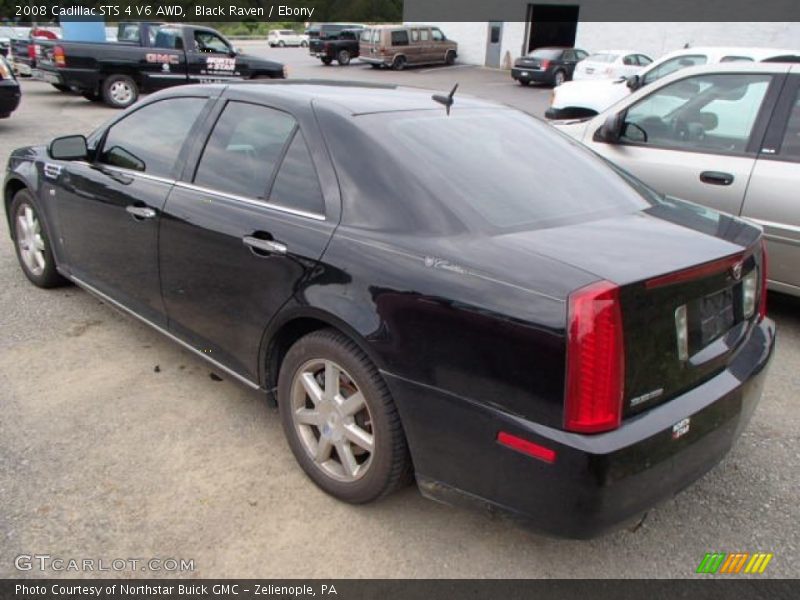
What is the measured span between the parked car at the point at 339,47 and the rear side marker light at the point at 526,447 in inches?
1330

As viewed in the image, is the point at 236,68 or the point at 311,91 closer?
Result: the point at 311,91

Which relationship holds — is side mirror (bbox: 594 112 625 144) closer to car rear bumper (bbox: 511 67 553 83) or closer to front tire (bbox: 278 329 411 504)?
front tire (bbox: 278 329 411 504)

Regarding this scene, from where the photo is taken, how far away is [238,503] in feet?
8.84

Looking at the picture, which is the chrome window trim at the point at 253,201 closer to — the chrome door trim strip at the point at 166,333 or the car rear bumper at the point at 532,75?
the chrome door trim strip at the point at 166,333

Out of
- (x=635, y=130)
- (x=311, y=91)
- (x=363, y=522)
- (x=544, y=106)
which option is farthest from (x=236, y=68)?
(x=363, y=522)

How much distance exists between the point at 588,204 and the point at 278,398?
1537 millimetres

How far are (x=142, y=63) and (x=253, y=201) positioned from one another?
44.2ft

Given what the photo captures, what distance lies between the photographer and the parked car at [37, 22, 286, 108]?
14.0 metres

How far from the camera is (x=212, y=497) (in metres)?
2.72

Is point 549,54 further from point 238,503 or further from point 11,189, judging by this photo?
point 238,503

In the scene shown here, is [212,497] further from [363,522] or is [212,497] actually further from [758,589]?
[758,589]

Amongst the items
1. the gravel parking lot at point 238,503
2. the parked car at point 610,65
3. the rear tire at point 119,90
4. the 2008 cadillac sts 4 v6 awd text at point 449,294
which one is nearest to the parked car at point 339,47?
the parked car at point 610,65

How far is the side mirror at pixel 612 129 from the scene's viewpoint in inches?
194

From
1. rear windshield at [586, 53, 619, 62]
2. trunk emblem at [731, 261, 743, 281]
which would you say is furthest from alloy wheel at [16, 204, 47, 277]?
rear windshield at [586, 53, 619, 62]
